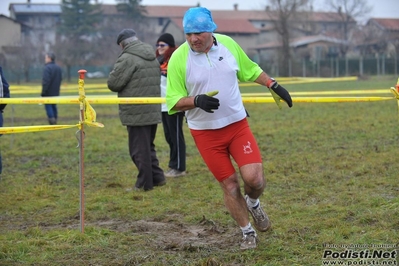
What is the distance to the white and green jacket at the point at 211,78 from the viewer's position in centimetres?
552

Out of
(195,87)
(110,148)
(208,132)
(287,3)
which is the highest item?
(287,3)

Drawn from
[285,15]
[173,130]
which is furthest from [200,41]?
[285,15]

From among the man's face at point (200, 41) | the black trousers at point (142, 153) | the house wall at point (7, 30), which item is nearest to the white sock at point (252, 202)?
the man's face at point (200, 41)

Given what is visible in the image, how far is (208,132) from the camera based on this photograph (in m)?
5.66

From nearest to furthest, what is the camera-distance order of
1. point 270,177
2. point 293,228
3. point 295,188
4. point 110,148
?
point 293,228
point 295,188
point 270,177
point 110,148

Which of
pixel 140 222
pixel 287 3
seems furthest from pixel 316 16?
pixel 140 222

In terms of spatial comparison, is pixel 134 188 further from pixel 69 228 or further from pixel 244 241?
pixel 244 241

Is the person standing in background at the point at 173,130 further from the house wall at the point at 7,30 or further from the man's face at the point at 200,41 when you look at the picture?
the house wall at the point at 7,30

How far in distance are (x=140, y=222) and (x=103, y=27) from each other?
6782 cm

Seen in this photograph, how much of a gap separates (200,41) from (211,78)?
0.32m

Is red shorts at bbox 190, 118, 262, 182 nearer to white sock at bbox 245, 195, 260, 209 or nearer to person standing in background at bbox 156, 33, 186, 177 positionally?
white sock at bbox 245, 195, 260, 209

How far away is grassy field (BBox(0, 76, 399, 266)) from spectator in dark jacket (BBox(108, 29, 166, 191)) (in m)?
0.47

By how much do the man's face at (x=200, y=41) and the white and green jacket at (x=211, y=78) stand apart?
0.07 metres

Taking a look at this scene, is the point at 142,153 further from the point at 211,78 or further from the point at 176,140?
the point at 211,78
